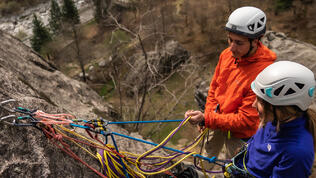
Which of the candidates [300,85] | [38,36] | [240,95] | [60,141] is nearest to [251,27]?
[240,95]

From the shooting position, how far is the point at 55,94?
122 inches

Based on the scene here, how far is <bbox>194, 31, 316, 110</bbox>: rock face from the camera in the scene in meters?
5.40

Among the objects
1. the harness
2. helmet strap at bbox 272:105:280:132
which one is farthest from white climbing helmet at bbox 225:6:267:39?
the harness

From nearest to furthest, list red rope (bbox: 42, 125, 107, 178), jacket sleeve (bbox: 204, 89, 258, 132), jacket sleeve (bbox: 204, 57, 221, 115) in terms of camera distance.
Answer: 1. red rope (bbox: 42, 125, 107, 178)
2. jacket sleeve (bbox: 204, 89, 258, 132)
3. jacket sleeve (bbox: 204, 57, 221, 115)

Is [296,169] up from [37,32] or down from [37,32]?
up

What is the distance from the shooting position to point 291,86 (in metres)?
1.56

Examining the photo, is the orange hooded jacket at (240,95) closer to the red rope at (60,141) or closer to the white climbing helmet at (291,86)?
the white climbing helmet at (291,86)

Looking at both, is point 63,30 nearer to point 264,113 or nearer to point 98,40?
point 98,40

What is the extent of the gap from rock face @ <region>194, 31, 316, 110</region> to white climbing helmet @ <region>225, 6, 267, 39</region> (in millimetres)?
3594

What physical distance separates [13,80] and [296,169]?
239cm

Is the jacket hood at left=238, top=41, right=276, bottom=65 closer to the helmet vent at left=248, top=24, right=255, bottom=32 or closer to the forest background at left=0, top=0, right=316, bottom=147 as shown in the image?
the helmet vent at left=248, top=24, right=255, bottom=32

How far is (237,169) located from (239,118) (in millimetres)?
450

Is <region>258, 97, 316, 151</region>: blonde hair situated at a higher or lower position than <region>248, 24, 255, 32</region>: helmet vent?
lower

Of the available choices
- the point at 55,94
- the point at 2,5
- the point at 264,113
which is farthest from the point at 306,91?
the point at 2,5
